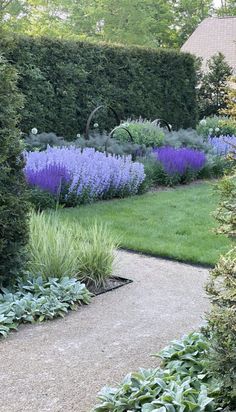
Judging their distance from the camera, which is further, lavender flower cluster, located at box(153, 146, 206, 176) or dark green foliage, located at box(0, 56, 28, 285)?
lavender flower cluster, located at box(153, 146, 206, 176)

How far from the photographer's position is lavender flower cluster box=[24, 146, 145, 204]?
715 centimetres

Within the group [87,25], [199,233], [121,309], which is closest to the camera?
[121,309]

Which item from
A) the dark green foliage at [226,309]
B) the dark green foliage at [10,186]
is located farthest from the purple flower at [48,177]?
the dark green foliage at [226,309]

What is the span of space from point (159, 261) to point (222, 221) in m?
2.87

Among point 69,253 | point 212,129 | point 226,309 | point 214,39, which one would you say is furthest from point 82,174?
point 214,39

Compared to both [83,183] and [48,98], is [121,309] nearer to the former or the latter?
[83,183]

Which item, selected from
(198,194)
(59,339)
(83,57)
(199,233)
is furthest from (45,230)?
(83,57)

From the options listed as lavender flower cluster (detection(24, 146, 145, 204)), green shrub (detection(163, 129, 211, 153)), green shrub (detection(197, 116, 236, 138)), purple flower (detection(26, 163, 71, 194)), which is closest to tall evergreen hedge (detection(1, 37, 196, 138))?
green shrub (detection(197, 116, 236, 138))

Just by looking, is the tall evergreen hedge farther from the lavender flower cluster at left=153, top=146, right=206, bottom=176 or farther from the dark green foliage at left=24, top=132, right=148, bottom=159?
the lavender flower cluster at left=153, top=146, right=206, bottom=176

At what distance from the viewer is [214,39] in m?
28.1

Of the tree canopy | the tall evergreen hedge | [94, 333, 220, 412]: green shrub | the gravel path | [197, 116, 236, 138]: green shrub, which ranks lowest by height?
the gravel path

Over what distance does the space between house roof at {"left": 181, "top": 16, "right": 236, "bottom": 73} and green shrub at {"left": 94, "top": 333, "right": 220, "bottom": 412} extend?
25.7 metres

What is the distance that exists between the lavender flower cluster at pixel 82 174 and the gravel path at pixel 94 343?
2893 mm

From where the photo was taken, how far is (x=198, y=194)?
28.5ft
